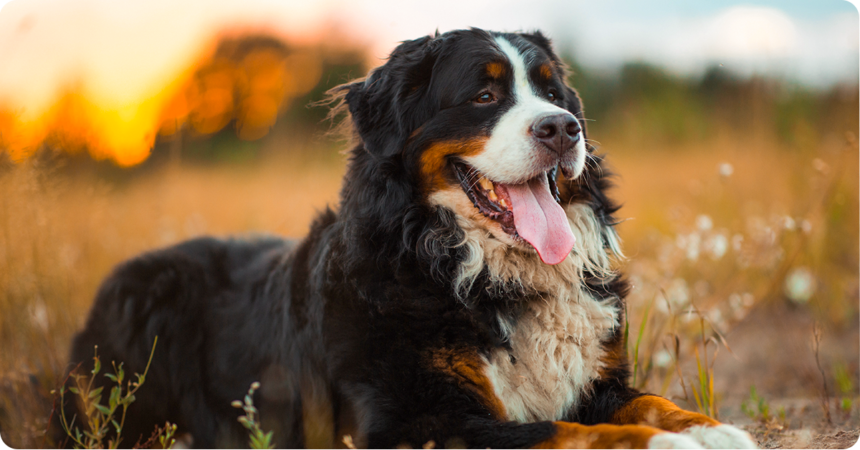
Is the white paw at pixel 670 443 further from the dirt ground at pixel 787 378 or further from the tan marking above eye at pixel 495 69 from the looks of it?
the tan marking above eye at pixel 495 69

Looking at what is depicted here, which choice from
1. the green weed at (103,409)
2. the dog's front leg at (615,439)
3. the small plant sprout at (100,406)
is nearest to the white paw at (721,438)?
the dog's front leg at (615,439)

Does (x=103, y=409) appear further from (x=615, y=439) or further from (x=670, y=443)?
(x=670, y=443)

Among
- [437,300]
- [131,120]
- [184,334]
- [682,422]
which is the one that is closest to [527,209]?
[437,300]

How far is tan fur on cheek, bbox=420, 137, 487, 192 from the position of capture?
2.82 m

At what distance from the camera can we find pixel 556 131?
2.66 metres

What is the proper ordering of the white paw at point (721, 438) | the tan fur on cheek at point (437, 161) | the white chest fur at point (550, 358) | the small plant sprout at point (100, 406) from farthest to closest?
the tan fur on cheek at point (437, 161), the white chest fur at point (550, 358), the small plant sprout at point (100, 406), the white paw at point (721, 438)

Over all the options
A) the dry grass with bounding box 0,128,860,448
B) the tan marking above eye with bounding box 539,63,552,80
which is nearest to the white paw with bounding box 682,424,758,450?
the dry grass with bounding box 0,128,860,448

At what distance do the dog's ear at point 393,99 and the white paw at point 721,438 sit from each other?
1.68 m

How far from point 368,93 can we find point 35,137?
243 cm

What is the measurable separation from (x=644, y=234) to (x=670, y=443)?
236 inches

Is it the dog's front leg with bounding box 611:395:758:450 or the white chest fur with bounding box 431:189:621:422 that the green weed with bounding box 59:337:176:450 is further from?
the dog's front leg with bounding box 611:395:758:450

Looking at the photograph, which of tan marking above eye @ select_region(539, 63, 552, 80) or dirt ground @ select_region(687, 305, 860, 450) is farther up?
tan marking above eye @ select_region(539, 63, 552, 80)

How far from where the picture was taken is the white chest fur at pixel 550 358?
2.54 m

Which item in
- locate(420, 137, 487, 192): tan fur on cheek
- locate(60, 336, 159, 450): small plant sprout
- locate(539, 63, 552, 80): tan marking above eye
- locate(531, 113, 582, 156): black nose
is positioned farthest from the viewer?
locate(539, 63, 552, 80): tan marking above eye
